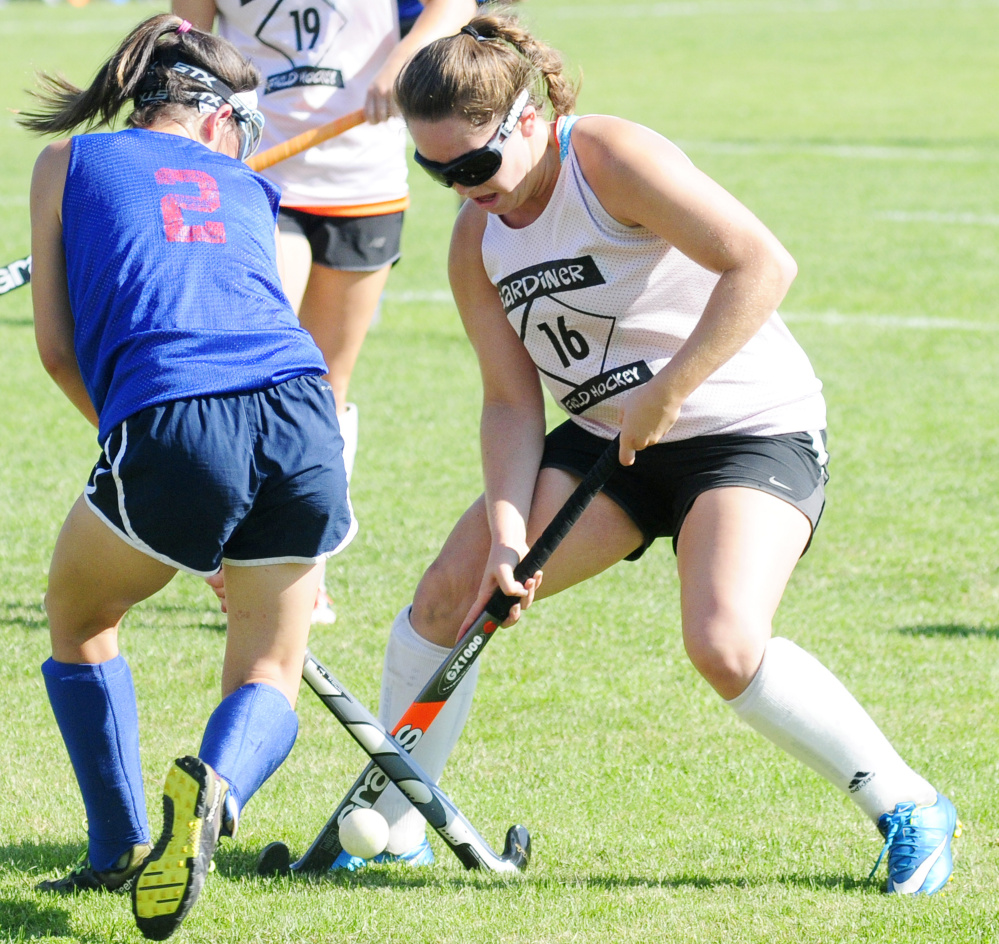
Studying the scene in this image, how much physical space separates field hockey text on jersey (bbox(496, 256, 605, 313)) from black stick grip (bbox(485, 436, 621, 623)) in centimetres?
35

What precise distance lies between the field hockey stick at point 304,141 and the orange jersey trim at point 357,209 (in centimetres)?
22

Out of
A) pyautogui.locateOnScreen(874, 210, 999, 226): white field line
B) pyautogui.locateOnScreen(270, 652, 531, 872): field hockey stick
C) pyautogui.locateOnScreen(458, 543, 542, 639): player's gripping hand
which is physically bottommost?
pyautogui.locateOnScreen(874, 210, 999, 226): white field line

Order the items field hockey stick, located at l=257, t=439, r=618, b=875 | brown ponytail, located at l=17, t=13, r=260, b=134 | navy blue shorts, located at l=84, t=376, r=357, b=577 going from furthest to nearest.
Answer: field hockey stick, located at l=257, t=439, r=618, b=875 < brown ponytail, located at l=17, t=13, r=260, b=134 < navy blue shorts, located at l=84, t=376, r=357, b=577

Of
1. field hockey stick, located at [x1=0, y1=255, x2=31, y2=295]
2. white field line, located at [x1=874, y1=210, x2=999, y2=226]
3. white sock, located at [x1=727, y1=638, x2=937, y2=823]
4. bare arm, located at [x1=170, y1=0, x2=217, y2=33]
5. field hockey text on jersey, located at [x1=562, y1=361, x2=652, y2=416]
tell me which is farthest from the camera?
white field line, located at [x1=874, y1=210, x2=999, y2=226]

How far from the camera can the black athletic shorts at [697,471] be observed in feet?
10.5

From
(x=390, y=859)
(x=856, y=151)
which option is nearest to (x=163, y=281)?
(x=390, y=859)

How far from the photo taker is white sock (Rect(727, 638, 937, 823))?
9.87 feet

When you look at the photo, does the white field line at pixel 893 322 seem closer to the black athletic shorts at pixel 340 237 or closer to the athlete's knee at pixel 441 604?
the black athletic shorts at pixel 340 237

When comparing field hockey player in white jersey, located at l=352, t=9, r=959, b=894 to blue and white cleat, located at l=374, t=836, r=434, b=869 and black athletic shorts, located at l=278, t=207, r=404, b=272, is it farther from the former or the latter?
black athletic shorts, located at l=278, t=207, r=404, b=272

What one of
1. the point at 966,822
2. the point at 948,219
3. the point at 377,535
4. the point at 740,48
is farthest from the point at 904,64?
the point at 966,822

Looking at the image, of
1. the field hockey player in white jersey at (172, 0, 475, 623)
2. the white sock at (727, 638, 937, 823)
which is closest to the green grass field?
the white sock at (727, 638, 937, 823)

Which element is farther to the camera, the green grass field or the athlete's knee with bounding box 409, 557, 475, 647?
the athlete's knee with bounding box 409, 557, 475, 647

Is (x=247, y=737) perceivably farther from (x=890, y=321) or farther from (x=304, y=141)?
(x=890, y=321)

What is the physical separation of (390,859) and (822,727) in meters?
1.00
